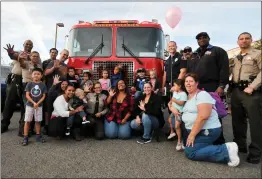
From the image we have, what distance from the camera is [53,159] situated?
3783mm

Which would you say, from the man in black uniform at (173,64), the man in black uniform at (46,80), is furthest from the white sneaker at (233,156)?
the man in black uniform at (46,80)

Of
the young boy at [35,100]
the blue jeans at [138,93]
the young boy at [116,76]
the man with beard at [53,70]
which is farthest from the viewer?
the young boy at [116,76]

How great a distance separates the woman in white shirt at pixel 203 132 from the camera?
3553 mm

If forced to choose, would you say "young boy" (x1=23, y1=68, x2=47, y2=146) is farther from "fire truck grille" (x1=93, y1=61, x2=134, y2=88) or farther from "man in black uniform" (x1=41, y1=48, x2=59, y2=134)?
"fire truck grille" (x1=93, y1=61, x2=134, y2=88)

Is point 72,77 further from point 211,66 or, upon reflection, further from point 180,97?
point 211,66

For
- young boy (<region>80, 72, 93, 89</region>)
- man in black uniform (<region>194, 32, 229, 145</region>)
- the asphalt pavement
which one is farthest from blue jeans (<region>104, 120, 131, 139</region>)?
man in black uniform (<region>194, 32, 229, 145</region>)

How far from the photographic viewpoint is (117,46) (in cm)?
634

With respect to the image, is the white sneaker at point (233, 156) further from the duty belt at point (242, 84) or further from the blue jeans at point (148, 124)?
the blue jeans at point (148, 124)

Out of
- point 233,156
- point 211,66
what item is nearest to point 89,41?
point 211,66

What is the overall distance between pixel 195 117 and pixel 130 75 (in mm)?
2618

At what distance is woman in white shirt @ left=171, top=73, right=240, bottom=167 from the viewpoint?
3.55m

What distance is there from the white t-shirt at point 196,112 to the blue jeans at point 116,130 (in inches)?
58.8

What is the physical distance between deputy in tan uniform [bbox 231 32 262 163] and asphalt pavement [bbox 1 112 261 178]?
307 millimetres

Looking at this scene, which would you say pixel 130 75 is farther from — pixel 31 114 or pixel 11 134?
pixel 11 134
